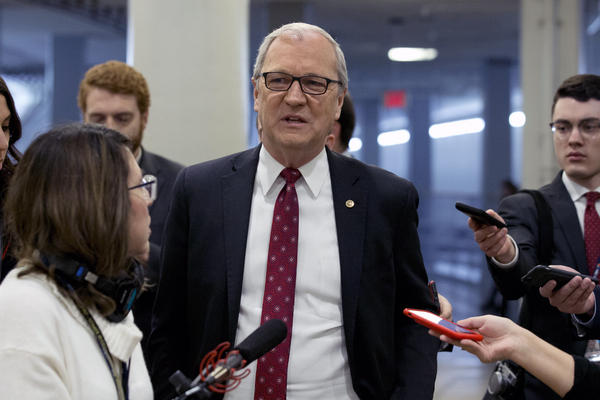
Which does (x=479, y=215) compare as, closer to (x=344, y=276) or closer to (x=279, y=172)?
(x=344, y=276)

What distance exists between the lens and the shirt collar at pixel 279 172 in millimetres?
1858

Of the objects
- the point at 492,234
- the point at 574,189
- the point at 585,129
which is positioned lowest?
the point at 492,234

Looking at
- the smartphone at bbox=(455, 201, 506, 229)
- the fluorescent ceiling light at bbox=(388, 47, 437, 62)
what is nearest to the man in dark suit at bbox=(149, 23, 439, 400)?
the smartphone at bbox=(455, 201, 506, 229)

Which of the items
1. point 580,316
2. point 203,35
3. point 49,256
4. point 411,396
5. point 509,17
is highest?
point 509,17

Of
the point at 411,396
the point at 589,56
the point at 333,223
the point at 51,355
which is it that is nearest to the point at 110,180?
the point at 51,355

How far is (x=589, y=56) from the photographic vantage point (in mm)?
6938

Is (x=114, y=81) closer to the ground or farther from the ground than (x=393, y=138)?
closer to the ground

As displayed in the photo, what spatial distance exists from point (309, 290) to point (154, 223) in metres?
1.16

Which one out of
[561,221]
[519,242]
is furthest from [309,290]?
[561,221]

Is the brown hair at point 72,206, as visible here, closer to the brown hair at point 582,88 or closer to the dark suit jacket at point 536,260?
the dark suit jacket at point 536,260

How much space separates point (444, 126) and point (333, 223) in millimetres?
9126

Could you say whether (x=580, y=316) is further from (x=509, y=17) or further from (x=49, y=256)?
(x=509, y=17)

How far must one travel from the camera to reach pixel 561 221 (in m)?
2.37

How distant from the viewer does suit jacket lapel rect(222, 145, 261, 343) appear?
1.70 m
